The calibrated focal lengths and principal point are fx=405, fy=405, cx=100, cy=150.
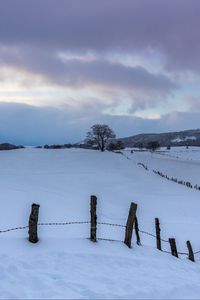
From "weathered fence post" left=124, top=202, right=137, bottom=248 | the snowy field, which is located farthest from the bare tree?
"weathered fence post" left=124, top=202, right=137, bottom=248

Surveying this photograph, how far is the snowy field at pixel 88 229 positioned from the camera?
415 inches

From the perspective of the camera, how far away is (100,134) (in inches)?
3196

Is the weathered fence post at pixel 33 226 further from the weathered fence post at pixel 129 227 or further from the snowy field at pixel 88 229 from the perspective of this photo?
the weathered fence post at pixel 129 227

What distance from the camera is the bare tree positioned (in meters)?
81.1

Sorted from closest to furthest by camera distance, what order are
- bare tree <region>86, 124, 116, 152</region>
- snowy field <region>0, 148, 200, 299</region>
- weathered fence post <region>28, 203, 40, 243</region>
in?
snowy field <region>0, 148, 200, 299</region>, weathered fence post <region>28, 203, 40, 243</region>, bare tree <region>86, 124, 116, 152</region>

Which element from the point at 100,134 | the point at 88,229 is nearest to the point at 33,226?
the point at 88,229

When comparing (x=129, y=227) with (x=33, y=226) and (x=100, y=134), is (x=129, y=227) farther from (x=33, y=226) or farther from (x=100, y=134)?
(x=100, y=134)

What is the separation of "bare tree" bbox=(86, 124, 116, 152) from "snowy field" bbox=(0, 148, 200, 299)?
1312 centimetres

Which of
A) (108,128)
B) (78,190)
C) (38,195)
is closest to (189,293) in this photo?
(38,195)

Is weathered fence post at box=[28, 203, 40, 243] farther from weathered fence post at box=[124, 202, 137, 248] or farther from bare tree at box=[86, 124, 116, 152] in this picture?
bare tree at box=[86, 124, 116, 152]

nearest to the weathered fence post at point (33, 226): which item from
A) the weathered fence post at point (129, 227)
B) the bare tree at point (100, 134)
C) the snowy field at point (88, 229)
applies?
the snowy field at point (88, 229)

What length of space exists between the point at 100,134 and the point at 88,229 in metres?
57.8

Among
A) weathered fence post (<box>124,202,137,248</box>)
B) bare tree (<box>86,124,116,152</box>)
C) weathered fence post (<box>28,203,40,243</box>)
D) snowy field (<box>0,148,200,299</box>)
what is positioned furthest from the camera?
bare tree (<box>86,124,116,152</box>)

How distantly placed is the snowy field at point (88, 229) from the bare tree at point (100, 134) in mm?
13123
